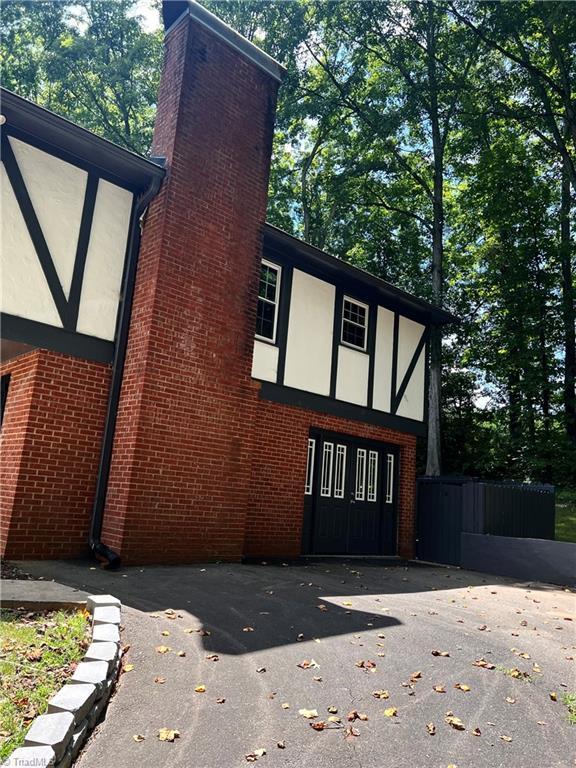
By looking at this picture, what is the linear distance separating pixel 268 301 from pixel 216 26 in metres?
4.57

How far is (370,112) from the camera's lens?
1950cm

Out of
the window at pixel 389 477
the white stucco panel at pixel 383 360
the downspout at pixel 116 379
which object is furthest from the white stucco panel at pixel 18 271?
the window at pixel 389 477

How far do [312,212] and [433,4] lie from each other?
8289 mm

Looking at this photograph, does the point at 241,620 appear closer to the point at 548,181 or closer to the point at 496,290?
the point at 496,290

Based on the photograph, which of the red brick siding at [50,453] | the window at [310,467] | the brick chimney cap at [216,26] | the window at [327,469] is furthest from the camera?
the window at [327,469]

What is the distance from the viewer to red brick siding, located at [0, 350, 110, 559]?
22.2ft

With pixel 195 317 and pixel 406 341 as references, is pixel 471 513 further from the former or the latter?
pixel 195 317

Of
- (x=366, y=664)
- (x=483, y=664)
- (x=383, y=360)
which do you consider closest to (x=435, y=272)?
(x=383, y=360)

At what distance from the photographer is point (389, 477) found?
1220 centimetres

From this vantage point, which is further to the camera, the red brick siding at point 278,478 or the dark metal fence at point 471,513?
the dark metal fence at point 471,513

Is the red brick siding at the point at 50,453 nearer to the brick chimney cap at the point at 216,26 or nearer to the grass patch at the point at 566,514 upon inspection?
the brick chimney cap at the point at 216,26

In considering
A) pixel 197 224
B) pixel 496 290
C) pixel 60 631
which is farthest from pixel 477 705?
pixel 496 290

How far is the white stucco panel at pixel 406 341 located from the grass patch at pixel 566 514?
634 centimetres

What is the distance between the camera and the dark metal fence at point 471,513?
11234 mm
